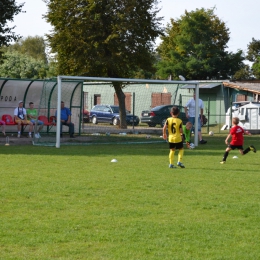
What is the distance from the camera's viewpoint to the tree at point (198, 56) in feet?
214

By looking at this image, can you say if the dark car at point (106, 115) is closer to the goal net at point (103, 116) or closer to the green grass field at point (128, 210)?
the goal net at point (103, 116)

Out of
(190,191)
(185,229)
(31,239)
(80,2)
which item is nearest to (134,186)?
(190,191)

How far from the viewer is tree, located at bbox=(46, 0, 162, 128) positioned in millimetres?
33875

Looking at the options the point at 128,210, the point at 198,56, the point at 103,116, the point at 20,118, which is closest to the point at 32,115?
the point at 20,118

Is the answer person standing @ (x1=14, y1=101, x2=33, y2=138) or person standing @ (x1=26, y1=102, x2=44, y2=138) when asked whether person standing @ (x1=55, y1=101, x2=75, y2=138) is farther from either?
person standing @ (x1=14, y1=101, x2=33, y2=138)

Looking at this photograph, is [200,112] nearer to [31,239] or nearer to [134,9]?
[134,9]

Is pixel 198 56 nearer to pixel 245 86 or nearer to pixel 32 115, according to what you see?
pixel 245 86

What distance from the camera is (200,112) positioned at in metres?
26.7

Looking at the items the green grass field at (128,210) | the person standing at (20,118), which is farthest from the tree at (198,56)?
the green grass field at (128,210)

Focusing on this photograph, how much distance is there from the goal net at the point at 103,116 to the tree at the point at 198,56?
3145 cm

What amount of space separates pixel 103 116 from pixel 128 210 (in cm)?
2516

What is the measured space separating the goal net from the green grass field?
8.99 m

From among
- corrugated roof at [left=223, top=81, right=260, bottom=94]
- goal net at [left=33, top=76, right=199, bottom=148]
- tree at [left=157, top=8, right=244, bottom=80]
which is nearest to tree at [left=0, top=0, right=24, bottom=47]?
goal net at [left=33, top=76, right=199, bottom=148]

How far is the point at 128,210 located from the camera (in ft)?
32.0
